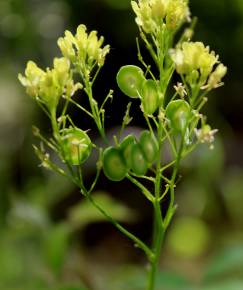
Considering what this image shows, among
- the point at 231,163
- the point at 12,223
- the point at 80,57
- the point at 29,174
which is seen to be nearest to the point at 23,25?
the point at 29,174

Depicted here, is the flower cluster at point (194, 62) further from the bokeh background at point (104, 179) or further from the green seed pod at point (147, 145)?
the bokeh background at point (104, 179)

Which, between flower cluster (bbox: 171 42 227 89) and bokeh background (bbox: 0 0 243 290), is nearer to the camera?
flower cluster (bbox: 171 42 227 89)

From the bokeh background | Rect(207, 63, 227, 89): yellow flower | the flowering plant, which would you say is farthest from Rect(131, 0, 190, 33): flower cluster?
the bokeh background

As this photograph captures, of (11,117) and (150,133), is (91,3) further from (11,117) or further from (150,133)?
(150,133)

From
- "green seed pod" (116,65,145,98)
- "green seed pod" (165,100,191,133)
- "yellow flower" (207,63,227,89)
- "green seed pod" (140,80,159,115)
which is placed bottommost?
"green seed pod" (165,100,191,133)

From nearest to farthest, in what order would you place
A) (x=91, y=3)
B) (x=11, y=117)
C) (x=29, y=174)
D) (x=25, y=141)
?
(x=29, y=174), (x=25, y=141), (x=91, y=3), (x=11, y=117)

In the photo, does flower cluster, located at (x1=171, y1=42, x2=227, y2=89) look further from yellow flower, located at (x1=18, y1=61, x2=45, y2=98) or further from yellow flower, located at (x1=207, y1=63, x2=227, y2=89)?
yellow flower, located at (x1=18, y1=61, x2=45, y2=98)

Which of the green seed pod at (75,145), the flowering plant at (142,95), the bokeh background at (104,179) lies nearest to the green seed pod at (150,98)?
the flowering plant at (142,95)
